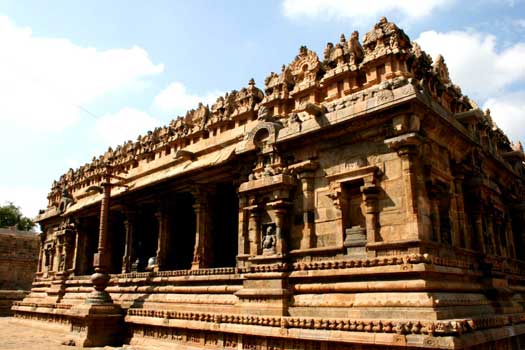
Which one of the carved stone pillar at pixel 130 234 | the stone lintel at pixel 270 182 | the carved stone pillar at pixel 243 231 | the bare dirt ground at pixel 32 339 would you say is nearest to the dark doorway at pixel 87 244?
the bare dirt ground at pixel 32 339

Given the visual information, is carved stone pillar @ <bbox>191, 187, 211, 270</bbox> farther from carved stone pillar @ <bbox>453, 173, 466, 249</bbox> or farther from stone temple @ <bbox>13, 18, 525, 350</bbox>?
carved stone pillar @ <bbox>453, 173, 466, 249</bbox>

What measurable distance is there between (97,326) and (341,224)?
877 cm

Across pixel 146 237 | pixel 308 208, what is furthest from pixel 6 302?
pixel 308 208

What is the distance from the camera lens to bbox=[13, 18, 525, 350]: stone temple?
9.14 metres

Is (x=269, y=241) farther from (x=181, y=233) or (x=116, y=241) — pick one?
(x=116, y=241)

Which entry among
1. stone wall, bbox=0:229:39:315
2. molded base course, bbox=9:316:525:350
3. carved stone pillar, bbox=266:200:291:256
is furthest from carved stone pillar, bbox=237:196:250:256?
stone wall, bbox=0:229:39:315

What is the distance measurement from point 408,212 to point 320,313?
2946mm

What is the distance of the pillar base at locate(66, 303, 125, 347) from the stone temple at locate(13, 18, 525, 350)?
0.06m

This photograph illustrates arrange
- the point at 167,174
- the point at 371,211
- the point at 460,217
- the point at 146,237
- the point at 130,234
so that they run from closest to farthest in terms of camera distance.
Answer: the point at 371,211 < the point at 460,217 < the point at 167,174 < the point at 130,234 < the point at 146,237

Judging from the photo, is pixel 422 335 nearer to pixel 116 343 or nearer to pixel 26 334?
A: pixel 116 343

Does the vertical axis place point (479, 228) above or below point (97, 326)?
above

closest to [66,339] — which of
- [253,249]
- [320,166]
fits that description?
[253,249]

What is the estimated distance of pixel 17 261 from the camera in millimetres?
39531

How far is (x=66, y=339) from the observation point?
14.6 meters
